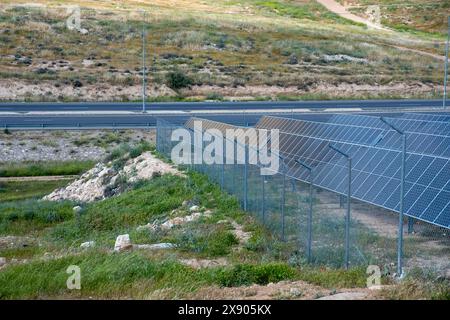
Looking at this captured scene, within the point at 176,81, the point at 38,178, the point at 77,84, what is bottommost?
the point at 38,178

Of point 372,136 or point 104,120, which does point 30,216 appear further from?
point 104,120

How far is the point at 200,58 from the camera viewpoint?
77.3 meters

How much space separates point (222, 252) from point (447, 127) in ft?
37.4

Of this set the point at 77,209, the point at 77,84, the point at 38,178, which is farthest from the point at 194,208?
the point at 77,84

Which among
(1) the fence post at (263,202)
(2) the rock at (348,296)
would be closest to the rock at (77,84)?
(1) the fence post at (263,202)

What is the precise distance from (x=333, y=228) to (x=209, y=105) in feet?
139

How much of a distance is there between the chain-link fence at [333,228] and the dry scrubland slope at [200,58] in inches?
1716

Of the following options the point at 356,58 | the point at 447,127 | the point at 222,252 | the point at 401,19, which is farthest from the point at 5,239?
the point at 401,19

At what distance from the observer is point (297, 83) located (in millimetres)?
69812

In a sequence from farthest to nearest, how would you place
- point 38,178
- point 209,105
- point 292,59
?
point 292,59 < point 209,105 < point 38,178

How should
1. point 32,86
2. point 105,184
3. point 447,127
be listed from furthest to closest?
point 32,86 → point 105,184 → point 447,127

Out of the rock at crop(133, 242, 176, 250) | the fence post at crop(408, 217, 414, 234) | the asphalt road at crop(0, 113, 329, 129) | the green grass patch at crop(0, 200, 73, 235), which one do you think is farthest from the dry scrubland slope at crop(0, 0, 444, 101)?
the fence post at crop(408, 217, 414, 234)

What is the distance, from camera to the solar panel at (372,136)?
2250 centimetres
